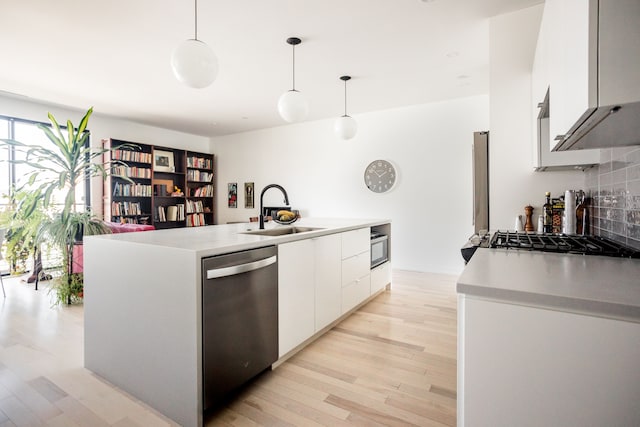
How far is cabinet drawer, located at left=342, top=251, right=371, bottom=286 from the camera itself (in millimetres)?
2825

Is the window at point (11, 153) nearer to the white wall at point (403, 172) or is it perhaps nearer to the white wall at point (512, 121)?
the white wall at point (403, 172)

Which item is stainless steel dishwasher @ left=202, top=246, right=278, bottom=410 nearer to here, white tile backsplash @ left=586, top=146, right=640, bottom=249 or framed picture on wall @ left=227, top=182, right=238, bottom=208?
white tile backsplash @ left=586, top=146, right=640, bottom=249

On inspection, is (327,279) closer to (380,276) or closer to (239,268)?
(239,268)

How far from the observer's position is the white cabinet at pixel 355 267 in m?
2.83

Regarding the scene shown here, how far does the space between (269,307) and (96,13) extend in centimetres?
273

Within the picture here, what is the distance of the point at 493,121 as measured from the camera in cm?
260

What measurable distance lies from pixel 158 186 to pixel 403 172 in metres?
4.78

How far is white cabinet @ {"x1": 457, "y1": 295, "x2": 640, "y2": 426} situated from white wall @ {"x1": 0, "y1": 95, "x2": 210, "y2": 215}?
652cm

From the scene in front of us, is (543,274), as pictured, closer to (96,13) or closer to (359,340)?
(359,340)

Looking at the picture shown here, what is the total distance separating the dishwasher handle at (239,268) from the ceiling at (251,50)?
2.00 meters

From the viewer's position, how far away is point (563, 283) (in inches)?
33.7

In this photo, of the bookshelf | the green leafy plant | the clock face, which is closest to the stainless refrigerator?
the clock face

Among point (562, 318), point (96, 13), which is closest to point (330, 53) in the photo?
point (96, 13)

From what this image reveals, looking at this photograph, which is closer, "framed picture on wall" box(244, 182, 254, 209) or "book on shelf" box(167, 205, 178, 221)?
"book on shelf" box(167, 205, 178, 221)
